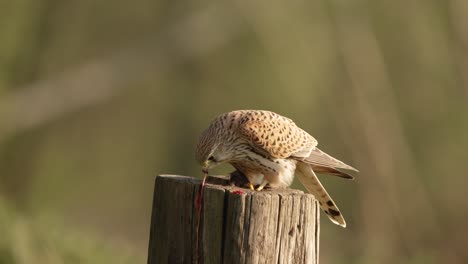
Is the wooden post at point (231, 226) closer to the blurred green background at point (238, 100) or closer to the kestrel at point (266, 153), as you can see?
the kestrel at point (266, 153)

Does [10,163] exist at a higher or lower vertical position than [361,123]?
lower

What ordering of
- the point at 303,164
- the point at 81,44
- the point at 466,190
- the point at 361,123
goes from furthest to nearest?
the point at 81,44 < the point at 466,190 < the point at 361,123 < the point at 303,164

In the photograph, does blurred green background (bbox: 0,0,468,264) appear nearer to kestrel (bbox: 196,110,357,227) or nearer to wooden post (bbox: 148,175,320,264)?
kestrel (bbox: 196,110,357,227)

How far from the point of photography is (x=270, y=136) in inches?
202

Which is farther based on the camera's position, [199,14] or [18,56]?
[199,14]

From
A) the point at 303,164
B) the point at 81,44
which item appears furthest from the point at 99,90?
the point at 303,164

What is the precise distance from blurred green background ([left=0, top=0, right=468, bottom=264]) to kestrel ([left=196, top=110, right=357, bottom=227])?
Answer: 5505 millimetres

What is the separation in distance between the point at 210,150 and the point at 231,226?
4.59 ft

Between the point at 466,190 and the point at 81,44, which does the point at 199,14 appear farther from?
the point at 466,190

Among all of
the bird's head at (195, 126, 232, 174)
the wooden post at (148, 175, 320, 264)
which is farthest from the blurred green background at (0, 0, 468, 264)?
the wooden post at (148, 175, 320, 264)

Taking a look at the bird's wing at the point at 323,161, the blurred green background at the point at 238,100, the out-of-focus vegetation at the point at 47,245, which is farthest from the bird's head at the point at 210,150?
the blurred green background at the point at 238,100

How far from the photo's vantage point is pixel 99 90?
52.7ft

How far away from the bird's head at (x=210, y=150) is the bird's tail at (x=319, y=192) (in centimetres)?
57

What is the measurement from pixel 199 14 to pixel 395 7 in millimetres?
4049
